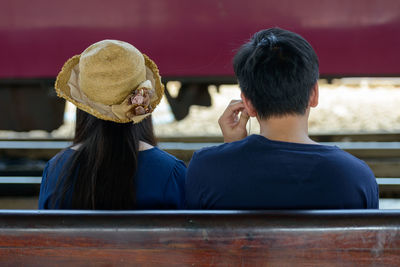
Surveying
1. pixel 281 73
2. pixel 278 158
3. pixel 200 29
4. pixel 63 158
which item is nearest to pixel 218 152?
pixel 278 158

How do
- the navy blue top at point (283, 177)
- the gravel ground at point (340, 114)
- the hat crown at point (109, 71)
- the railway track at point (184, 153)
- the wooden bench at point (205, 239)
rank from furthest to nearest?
1. the gravel ground at point (340, 114)
2. the railway track at point (184, 153)
3. the hat crown at point (109, 71)
4. the navy blue top at point (283, 177)
5. the wooden bench at point (205, 239)

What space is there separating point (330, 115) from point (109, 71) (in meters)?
6.76

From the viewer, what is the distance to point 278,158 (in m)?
1.32

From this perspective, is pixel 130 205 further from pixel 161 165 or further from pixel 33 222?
pixel 33 222

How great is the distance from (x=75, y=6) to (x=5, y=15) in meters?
0.57

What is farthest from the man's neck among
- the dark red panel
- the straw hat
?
the dark red panel

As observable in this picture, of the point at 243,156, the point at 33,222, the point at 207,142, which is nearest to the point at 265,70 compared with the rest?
the point at 243,156

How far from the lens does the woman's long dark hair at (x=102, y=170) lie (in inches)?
58.2

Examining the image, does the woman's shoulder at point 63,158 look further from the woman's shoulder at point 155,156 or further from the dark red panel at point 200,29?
the dark red panel at point 200,29

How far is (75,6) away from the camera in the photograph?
3.82 m

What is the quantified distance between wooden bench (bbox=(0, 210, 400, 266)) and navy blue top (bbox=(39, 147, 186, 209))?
0.31m

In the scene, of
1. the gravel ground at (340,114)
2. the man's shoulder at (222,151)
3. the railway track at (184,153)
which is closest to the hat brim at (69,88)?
the man's shoulder at (222,151)

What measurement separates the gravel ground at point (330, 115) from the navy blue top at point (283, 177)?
420 centimetres

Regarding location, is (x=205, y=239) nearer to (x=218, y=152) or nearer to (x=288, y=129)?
(x=218, y=152)
